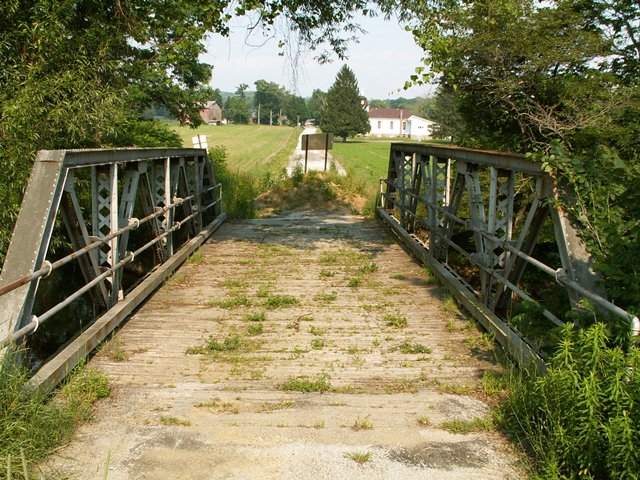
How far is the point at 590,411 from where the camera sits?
3.14 m

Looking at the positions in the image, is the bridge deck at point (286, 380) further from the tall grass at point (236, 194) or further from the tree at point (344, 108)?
the tree at point (344, 108)

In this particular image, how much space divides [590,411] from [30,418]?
3.05m

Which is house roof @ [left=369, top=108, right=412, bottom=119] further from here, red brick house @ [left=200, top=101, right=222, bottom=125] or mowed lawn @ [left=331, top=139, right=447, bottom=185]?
mowed lawn @ [left=331, top=139, right=447, bottom=185]

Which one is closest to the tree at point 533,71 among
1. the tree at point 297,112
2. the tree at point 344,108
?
the tree at point 344,108

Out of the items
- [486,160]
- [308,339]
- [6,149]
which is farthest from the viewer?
[6,149]

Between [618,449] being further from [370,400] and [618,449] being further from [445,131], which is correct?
[445,131]

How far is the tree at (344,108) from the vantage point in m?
92.2

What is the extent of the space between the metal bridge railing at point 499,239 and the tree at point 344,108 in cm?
8233

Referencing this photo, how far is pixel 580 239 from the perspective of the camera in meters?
4.51

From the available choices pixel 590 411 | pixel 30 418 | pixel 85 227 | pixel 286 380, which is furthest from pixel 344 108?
pixel 590 411

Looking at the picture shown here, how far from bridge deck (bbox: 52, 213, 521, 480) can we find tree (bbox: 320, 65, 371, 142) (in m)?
85.7

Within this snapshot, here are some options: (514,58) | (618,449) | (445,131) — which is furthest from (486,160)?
(445,131)

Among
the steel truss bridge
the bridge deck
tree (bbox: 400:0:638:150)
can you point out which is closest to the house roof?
tree (bbox: 400:0:638:150)

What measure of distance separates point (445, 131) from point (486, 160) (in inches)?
2418
